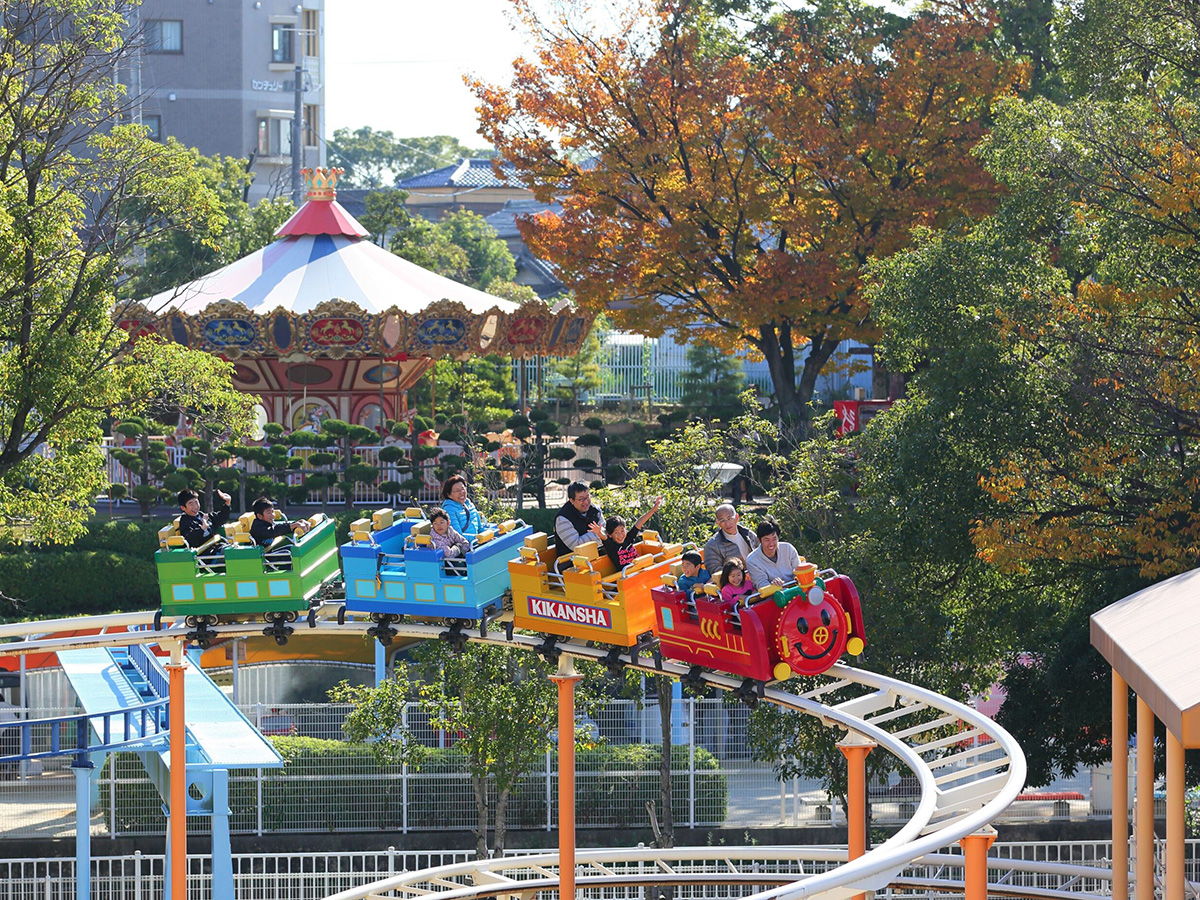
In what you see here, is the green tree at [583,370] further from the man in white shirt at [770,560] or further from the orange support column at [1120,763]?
the orange support column at [1120,763]

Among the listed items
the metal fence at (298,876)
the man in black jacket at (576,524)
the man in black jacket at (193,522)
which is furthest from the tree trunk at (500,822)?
the man in black jacket at (576,524)

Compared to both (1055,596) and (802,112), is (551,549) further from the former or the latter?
(802,112)

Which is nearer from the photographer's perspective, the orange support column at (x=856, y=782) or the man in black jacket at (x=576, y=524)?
the orange support column at (x=856, y=782)

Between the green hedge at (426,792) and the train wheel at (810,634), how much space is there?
6775mm

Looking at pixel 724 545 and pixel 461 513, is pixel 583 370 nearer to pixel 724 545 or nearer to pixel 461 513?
pixel 461 513

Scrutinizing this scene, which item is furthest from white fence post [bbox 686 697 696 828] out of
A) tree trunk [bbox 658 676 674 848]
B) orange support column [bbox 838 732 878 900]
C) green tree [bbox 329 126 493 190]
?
green tree [bbox 329 126 493 190]

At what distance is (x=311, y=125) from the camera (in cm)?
5994

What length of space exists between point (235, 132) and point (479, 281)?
1070cm

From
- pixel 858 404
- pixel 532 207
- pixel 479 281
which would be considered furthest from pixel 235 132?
pixel 858 404

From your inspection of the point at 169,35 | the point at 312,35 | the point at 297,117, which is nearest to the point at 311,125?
the point at 312,35

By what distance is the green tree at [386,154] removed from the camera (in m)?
118

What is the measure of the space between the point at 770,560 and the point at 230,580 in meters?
4.46

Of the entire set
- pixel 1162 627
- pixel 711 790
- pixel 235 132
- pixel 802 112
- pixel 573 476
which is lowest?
pixel 711 790

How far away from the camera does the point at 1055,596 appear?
672 inches
